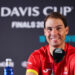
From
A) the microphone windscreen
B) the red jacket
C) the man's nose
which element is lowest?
the red jacket

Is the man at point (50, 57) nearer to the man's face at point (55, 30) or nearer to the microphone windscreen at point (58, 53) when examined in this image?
the man's face at point (55, 30)

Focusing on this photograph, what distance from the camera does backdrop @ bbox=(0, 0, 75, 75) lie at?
276cm

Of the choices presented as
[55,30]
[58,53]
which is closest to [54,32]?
[55,30]

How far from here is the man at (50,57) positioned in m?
1.65

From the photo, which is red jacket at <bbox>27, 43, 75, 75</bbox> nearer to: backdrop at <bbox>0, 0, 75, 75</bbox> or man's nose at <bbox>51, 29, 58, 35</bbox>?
man's nose at <bbox>51, 29, 58, 35</bbox>

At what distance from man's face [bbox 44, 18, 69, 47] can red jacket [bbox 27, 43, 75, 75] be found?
109mm

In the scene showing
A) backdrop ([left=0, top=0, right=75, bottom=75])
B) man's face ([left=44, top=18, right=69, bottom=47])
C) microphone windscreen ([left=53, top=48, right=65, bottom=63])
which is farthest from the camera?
backdrop ([left=0, top=0, right=75, bottom=75])

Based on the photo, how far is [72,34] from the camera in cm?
273

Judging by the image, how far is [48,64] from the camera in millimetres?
1705

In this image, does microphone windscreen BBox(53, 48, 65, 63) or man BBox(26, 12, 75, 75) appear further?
man BBox(26, 12, 75, 75)

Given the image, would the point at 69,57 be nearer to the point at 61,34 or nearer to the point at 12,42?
the point at 61,34

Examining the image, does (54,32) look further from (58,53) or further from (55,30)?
(58,53)

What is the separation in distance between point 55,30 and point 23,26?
1173mm

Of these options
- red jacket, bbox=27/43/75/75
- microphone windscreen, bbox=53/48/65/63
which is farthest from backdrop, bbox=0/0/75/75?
microphone windscreen, bbox=53/48/65/63
